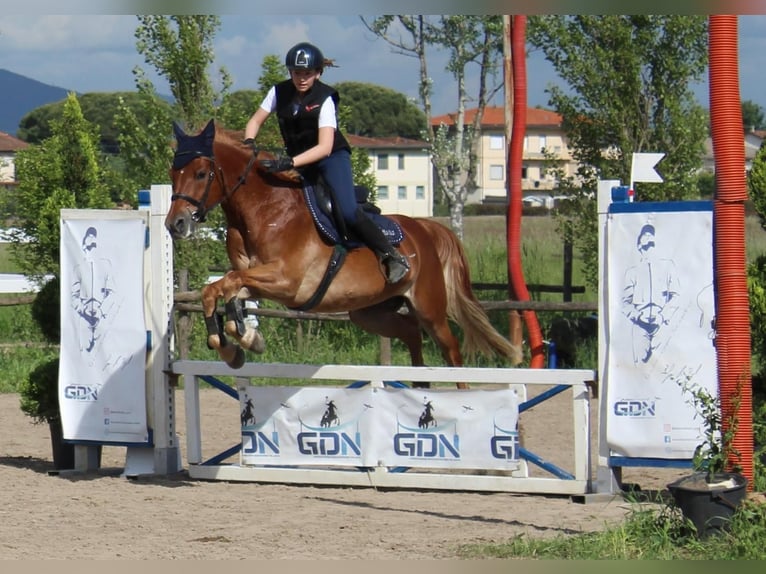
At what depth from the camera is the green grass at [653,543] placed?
4.84 metres

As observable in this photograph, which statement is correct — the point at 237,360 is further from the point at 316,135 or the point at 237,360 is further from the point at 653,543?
the point at 653,543

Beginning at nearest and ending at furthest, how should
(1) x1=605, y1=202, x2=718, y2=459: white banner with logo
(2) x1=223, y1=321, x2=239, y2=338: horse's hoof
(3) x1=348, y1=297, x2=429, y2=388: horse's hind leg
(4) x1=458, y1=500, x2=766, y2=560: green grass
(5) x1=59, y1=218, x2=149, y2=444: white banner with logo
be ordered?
(4) x1=458, y1=500, x2=766, y2=560: green grass, (1) x1=605, y1=202, x2=718, y2=459: white banner with logo, (2) x1=223, y1=321, x2=239, y2=338: horse's hoof, (5) x1=59, y1=218, x2=149, y2=444: white banner with logo, (3) x1=348, y1=297, x2=429, y2=388: horse's hind leg

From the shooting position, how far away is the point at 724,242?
512 cm

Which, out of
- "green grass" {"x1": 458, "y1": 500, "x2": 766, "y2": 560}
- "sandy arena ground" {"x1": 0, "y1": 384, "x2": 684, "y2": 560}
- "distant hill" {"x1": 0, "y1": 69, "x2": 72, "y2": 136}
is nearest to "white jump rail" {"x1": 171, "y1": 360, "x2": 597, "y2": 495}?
"sandy arena ground" {"x1": 0, "y1": 384, "x2": 684, "y2": 560}

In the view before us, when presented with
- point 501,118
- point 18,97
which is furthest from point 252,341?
point 501,118

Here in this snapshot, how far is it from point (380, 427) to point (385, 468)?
263 mm

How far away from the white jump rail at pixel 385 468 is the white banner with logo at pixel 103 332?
0.34 m

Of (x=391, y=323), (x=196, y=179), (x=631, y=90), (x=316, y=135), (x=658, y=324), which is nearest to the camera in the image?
(x=658, y=324)

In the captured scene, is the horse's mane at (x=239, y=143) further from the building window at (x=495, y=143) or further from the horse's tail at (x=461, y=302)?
the building window at (x=495, y=143)

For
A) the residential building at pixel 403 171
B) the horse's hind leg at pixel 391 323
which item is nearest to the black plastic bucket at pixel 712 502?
the horse's hind leg at pixel 391 323

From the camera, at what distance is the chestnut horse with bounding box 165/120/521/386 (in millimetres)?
6922

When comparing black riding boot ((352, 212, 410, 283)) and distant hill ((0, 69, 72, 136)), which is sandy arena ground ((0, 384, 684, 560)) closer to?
black riding boot ((352, 212, 410, 283))

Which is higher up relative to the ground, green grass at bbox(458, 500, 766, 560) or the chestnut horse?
the chestnut horse

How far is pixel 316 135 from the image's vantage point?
7227mm
